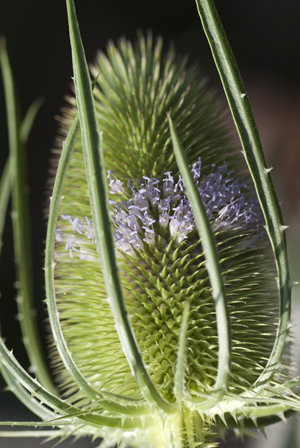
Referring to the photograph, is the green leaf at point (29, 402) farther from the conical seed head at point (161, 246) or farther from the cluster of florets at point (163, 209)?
the cluster of florets at point (163, 209)

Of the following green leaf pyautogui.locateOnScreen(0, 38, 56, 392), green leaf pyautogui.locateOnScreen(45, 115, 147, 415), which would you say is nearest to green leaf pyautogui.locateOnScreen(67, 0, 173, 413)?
green leaf pyautogui.locateOnScreen(45, 115, 147, 415)

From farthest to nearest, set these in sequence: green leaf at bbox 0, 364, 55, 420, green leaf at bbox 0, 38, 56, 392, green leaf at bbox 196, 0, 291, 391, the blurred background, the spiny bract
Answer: the blurred background, green leaf at bbox 0, 38, 56, 392, green leaf at bbox 0, 364, 55, 420, the spiny bract, green leaf at bbox 196, 0, 291, 391

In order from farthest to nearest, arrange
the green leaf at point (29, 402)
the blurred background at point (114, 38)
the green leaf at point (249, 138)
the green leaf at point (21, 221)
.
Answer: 1. the blurred background at point (114, 38)
2. the green leaf at point (21, 221)
3. the green leaf at point (29, 402)
4. the green leaf at point (249, 138)

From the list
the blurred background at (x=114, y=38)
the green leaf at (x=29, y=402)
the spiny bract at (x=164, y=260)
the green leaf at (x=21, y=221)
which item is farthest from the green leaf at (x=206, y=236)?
the blurred background at (x=114, y=38)

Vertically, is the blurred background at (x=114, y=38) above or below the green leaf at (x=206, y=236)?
above

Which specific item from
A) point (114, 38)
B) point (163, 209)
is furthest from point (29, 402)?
point (114, 38)

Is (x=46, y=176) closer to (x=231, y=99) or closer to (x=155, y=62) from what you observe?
(x=155, y=62)

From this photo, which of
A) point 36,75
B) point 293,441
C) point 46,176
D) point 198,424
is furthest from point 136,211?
point 36,75

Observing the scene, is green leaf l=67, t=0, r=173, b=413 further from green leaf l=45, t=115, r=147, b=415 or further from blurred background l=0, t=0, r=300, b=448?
blurred background l=0, t=0, r=300, b=448
